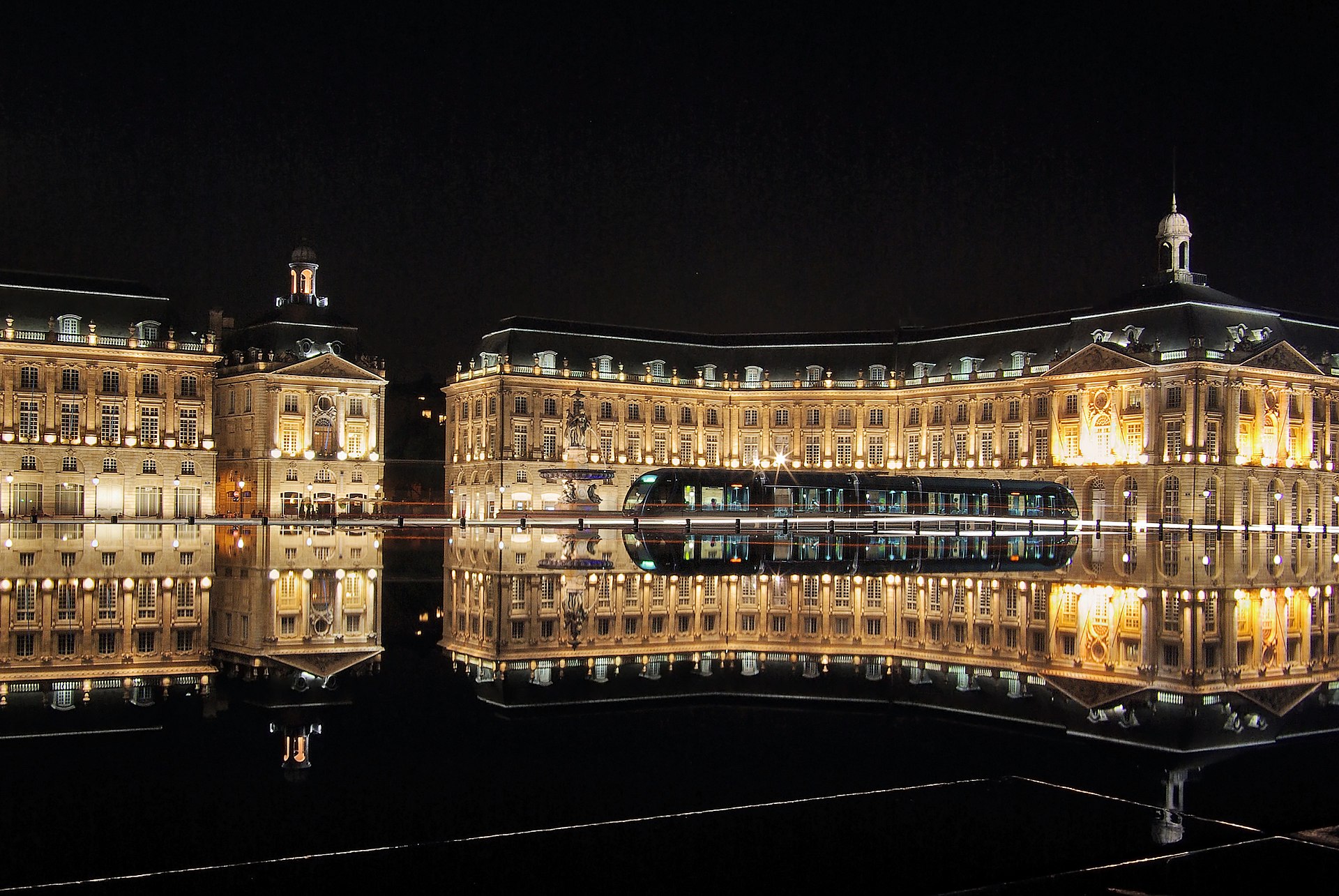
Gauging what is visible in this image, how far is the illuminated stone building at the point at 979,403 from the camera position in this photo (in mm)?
86312

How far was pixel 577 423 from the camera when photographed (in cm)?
9925

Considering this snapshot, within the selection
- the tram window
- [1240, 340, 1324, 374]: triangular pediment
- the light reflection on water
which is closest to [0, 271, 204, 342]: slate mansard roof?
the tram window

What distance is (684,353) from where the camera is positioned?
108875 mm

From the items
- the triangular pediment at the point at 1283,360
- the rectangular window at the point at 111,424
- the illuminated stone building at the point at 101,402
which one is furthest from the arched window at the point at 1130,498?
the rectangular window at the point at 111,424

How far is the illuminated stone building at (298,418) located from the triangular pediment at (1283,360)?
6082 cm

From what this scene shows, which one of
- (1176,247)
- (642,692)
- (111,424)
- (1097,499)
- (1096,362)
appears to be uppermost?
(1176,247)

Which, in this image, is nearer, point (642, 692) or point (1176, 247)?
point (642, 692)

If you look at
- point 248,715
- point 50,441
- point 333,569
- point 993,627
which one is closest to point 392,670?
point 248,715

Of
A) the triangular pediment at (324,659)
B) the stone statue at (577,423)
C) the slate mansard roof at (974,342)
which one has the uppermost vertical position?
the slate mansard roof at (974,342)

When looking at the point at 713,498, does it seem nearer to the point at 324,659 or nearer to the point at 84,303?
the point at 84,303

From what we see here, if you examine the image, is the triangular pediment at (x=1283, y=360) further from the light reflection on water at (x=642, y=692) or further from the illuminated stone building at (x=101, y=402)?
the illuminated stone building at (x=101, y=402)

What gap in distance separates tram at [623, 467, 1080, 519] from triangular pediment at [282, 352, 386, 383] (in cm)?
2793

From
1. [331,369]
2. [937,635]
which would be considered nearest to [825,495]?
[331,369]

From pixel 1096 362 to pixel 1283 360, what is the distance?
40.8ft
